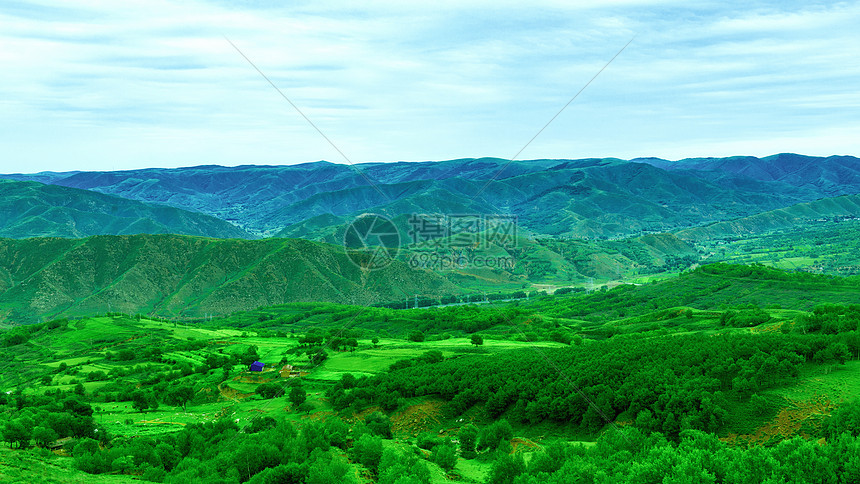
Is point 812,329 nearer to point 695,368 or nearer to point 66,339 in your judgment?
point 695,368

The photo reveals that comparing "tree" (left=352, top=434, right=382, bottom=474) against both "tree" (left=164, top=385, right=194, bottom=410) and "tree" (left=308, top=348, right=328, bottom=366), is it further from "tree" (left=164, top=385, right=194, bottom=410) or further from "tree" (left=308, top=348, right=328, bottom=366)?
"tree" (left=308, top=348, right=328, bottom=366)

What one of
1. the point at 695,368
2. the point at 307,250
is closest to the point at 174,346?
the point at 695,368

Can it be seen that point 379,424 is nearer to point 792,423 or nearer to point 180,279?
point 792,423

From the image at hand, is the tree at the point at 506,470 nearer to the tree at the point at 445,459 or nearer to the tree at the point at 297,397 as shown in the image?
the tree at the point at 445,459

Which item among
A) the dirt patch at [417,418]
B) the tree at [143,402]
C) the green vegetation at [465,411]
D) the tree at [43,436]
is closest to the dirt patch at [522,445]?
the green vegetation at [465,411]

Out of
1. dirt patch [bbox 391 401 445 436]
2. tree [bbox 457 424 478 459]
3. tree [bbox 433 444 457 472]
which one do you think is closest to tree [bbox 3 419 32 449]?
dirt patch [bbox 391 401 445 436]

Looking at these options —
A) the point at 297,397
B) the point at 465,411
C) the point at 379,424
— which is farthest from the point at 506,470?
the point at 297,397
